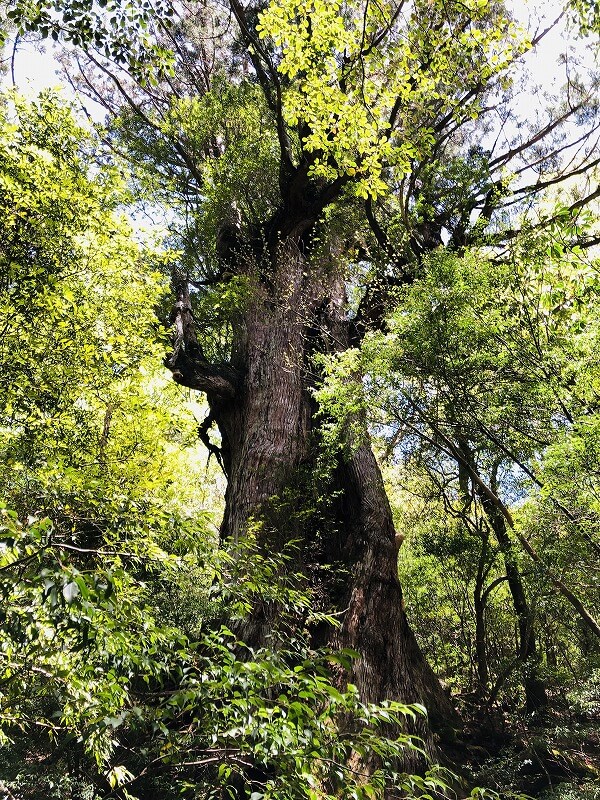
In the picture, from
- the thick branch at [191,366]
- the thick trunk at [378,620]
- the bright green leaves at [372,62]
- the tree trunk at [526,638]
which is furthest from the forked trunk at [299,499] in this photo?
the bright green leaves at [372,62]

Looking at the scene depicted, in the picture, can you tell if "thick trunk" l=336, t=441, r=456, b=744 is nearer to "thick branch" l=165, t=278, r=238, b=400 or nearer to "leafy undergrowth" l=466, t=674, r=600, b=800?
"leafy undergrowth" l=466, t=674, r=600, b=800

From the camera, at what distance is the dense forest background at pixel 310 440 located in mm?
1986

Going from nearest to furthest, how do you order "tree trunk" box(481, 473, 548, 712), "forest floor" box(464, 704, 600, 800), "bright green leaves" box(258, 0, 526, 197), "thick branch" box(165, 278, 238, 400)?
"bright green leaves" box(258, 0, 526, 197) → "forest floor" box(464, 704, 600, 800) → "tree trunk" box(481, 473, 548, 712) → "thick branch" box(165, 278, 238, 400)

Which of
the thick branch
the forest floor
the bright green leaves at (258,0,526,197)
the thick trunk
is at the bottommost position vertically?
the forest floor

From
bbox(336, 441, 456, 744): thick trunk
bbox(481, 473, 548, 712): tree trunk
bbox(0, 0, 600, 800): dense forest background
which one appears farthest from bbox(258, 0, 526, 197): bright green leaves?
bbox(481, 473, 548, 712): tree trunk

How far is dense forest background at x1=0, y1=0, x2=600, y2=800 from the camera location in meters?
1.99

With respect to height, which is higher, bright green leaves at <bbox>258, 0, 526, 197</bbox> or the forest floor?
bright green leaves at <bbox>258, 0, 526, 197</bbox>

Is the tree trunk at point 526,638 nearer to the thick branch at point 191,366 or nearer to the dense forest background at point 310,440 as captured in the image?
the dense forest background at point 310,440

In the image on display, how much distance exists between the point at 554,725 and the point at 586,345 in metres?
4.53

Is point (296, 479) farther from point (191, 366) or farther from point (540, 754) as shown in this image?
point (540, 754)

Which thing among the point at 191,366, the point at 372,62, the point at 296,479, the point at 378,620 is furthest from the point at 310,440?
the point at 372,62

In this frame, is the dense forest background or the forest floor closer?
the dense forest background

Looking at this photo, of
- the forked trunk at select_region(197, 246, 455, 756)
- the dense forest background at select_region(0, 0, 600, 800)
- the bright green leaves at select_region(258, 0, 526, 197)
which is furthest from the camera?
the forked trunk at select_region(197, 246, 455, 756)

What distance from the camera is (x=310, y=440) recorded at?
22.0 ft
